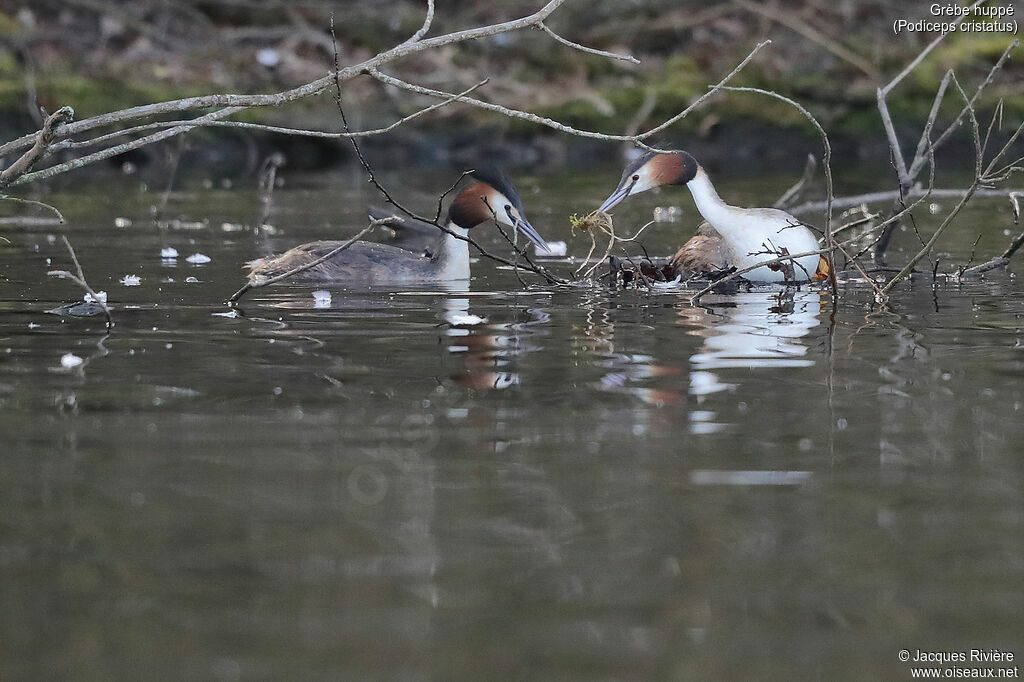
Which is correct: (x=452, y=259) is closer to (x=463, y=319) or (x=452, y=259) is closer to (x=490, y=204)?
(x=490, y=204)

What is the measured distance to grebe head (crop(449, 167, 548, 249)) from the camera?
29.2ft

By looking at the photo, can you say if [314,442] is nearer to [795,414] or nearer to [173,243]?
[795,414]

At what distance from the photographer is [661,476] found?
Answer: 4191 millimetres

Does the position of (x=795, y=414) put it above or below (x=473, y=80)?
below

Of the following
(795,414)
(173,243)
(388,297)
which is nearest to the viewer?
(795,414)

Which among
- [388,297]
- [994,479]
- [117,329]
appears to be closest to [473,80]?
[388,297]

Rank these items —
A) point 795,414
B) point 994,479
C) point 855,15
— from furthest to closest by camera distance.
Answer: point 855,15
point 795,414
point 994,479

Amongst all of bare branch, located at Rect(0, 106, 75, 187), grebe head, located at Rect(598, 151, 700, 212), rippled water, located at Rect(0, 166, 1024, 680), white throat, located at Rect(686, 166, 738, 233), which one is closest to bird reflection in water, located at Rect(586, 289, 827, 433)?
rippled water, located at Rect(0, 166, 1024, 680)

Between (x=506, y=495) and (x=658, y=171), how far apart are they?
5068mm

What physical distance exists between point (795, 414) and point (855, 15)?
17276mm

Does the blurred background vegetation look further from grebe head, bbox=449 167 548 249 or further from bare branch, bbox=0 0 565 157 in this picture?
bare branch, bbox=0 0 565 157

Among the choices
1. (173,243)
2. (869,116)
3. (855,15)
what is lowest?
(173,243)

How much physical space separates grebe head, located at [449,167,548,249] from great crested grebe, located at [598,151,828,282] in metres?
0.46

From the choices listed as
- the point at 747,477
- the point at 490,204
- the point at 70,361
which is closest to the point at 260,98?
the point at 70,361
